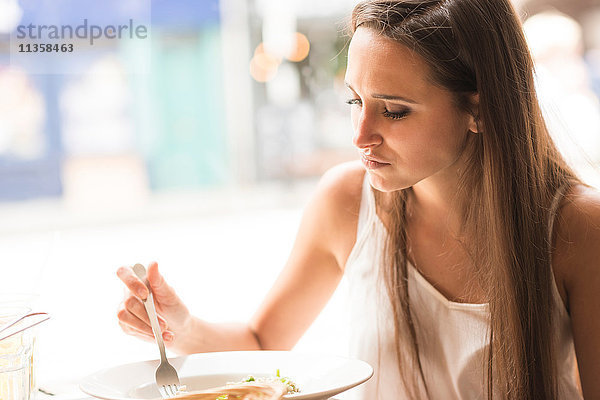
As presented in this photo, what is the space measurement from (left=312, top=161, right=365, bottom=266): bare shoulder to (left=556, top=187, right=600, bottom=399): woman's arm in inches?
17.4

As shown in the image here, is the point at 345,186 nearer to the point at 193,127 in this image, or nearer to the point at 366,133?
the point at 366,133

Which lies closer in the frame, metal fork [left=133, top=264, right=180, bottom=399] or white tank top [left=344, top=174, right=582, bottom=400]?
metal fork [left=133, top=264, right=180, bottom=399]

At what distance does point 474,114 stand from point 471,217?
0.72ft

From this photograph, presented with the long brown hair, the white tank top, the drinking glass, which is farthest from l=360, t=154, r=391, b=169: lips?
the drinking glass

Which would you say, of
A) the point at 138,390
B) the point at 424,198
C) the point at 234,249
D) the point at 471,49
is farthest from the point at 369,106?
the point at 234,249

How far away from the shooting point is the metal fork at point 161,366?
105 centimetres

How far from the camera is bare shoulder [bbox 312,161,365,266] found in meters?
1.54

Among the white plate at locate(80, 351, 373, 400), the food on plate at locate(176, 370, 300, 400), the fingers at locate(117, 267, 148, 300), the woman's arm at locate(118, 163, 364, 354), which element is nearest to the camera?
the food on plate at locate(176, 370, 300, 400)

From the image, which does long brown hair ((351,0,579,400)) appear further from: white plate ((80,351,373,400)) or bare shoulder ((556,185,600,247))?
white plate ((80,351,373,400))

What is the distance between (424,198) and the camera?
4.81 ft

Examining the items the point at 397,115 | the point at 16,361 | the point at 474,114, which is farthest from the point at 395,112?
the point at 16,361

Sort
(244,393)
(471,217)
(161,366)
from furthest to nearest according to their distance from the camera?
1. (471,217)
2. (161,366)
3. (244,393)

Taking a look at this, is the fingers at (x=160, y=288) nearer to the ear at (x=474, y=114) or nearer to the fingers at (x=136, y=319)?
the fingers at (x=136, y=319)

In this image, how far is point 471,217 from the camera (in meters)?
1.38
